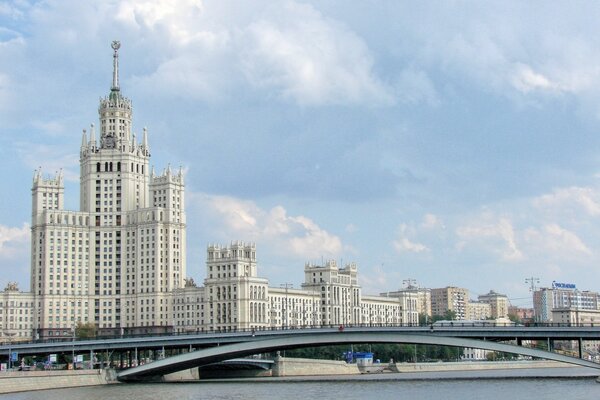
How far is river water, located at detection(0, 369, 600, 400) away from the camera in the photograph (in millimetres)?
106062

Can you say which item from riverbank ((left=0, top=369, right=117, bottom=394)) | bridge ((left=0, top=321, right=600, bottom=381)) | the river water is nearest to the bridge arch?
bridge ((left=0, top=321, right=600, bottom=381))

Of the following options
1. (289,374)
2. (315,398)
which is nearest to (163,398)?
(315,398)

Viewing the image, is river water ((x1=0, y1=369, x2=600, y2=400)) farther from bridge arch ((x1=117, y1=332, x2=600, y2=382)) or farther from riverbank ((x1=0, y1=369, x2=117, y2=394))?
bridge arch ((x1=117, y1=332, x2=600, y2=382))

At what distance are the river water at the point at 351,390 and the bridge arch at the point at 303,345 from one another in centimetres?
313

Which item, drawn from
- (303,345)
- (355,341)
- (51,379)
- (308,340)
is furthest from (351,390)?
(51,379)

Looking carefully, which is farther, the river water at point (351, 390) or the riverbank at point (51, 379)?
the riverbank at point (51, 379)

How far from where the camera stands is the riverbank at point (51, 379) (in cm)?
11656

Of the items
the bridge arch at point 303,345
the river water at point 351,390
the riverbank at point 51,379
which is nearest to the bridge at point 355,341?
the bridge arch at point 303,345

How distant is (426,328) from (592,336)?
63.9 feet

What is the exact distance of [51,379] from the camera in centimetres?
12456

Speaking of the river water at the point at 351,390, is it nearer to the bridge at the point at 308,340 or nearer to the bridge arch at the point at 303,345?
the bridge arch at the point at 303,345

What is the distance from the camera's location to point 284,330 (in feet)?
435

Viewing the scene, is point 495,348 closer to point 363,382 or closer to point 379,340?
point 379,340

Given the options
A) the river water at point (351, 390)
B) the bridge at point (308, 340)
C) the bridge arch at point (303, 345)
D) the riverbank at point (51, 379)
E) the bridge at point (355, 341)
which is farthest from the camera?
the bridge arch at point (303, 345)
